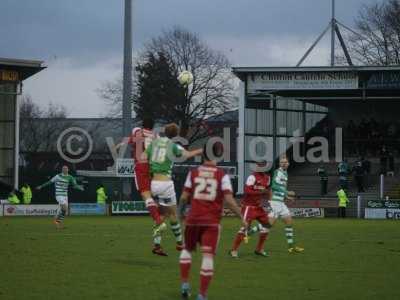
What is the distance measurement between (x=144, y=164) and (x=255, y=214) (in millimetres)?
3233

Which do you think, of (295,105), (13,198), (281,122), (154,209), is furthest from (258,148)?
(154,209)

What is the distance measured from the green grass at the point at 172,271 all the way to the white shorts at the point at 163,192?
117 cm

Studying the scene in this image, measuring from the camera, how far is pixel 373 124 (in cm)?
5788

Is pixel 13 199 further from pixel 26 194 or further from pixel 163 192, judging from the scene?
pixel 163 192

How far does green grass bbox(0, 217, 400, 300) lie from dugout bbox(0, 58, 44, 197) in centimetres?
3019

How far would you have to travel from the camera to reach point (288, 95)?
2210 inches

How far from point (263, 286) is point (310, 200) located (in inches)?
1433

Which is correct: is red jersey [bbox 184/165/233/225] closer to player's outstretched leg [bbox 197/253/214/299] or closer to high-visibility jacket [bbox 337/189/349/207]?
player's outstretched leg [bbox 197/253/214/299]

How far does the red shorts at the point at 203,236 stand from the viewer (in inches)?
484

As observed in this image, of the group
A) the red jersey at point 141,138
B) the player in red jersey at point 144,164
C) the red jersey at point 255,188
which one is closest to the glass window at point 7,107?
the red jersey at point 255,188

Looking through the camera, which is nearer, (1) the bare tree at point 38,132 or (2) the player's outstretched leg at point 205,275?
(2) the player's outstretched leg at point 205,275

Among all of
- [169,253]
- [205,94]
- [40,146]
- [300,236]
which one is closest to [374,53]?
[205,94]

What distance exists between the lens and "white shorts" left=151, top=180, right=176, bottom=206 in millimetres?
17766

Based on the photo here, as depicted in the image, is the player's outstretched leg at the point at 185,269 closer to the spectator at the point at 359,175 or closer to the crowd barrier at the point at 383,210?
the crowd barrier at the point at 383,210
